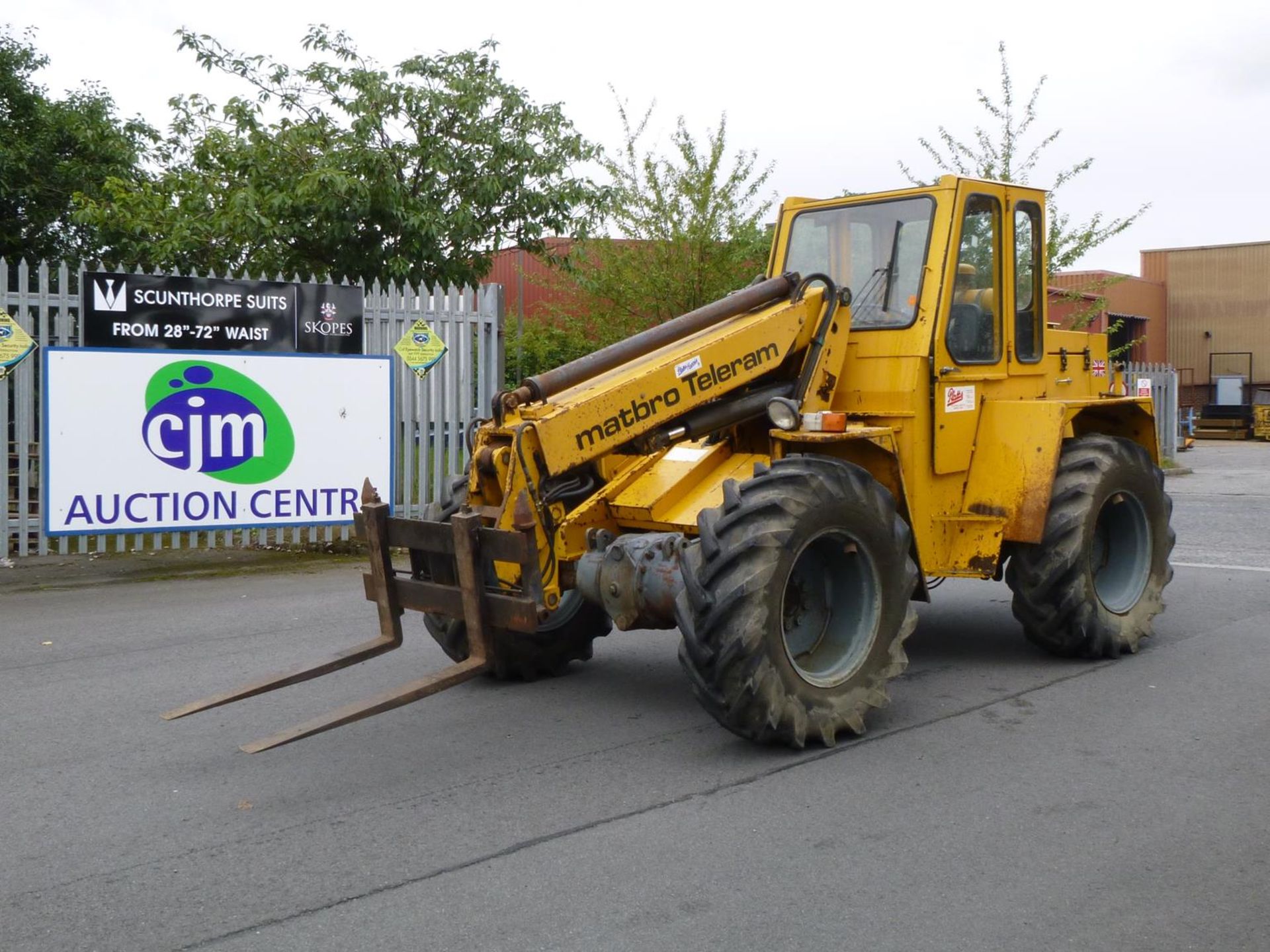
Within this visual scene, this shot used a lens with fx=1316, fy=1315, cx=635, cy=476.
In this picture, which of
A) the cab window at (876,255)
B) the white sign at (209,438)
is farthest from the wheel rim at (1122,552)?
the white sign at (209,438)

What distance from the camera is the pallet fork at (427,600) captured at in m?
5.46

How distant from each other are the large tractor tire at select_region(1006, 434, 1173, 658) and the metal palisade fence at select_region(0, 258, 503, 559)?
6337 millimetres

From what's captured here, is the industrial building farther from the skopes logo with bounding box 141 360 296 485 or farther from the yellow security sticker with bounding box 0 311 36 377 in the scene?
the yellow security sticker with bounding box 0 311 36 377

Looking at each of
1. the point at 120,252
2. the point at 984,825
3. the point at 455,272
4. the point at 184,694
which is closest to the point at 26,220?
the point at 120,252

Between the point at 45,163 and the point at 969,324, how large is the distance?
2099 cm

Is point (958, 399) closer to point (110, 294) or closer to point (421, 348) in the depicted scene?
point (421, 348)

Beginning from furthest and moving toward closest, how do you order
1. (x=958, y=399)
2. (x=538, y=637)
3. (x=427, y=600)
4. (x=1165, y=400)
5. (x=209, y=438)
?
(x=1165, y=400), (x=209, y=438), (x=958, y=399), (x=538, y=637), (x=427, y=600)

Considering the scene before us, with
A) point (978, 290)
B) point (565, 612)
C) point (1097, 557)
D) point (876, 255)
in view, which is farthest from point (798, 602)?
point (1097, 557)

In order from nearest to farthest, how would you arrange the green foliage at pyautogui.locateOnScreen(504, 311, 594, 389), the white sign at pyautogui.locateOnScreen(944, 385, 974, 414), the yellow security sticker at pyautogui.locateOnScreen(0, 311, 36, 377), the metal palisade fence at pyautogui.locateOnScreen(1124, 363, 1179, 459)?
the white sign at pyautogui.locateOnScreen(944, 385, 974, 414) < the yellow security sticker at pyautogui.locateOnScreen(0, 311, 36, 377) < the green foliage at pyautogui.locateOnScreen(504, 311, 594, 389) < the metal palisade fence at pyautogui.locateOnScreen(1124, 363, 1179, 459)

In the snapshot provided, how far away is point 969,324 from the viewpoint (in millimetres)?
7559

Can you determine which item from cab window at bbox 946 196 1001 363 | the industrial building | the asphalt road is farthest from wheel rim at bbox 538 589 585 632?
the industrial building

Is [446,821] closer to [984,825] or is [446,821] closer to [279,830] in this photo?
[279,830]

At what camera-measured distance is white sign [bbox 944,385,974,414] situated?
7321mm

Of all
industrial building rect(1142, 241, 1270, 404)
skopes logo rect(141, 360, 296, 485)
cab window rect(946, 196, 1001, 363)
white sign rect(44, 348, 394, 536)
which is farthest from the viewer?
industrial building rect(1142, 241, 1270, 404)
